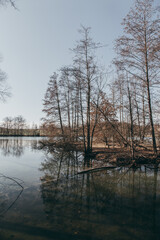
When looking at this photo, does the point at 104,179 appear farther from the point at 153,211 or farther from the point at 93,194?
the point at 153,211

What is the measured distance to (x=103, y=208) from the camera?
4.10 metres

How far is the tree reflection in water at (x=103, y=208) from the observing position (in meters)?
3.13

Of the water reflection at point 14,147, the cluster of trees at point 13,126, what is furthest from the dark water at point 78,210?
the cluster of trees at point 13,126

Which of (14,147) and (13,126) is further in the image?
(13,126)

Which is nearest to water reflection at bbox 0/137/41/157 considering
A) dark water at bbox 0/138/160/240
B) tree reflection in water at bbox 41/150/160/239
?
dark water at bbox 0/138/160/240

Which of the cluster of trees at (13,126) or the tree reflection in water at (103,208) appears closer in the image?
the tree reflection in water at (103,208)

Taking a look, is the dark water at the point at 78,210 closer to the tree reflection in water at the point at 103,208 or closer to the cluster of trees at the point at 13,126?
the tree reflection in water at the point at 103,208

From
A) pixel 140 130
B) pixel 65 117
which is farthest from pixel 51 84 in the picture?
pixel 140 130

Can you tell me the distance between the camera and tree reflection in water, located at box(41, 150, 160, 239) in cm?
313

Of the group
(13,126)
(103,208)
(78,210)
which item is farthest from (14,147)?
(13,126)

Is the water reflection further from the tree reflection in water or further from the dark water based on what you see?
the tree reflection in water

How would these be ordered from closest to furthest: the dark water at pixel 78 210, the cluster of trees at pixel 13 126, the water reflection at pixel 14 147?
the dark water at pixel 78 210
the water reflection at pixel 14 147
the cluster of trees at pixel 13 126

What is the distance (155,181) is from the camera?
6.82m

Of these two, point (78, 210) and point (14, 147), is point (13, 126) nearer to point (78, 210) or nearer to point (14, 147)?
point (14, 147)
